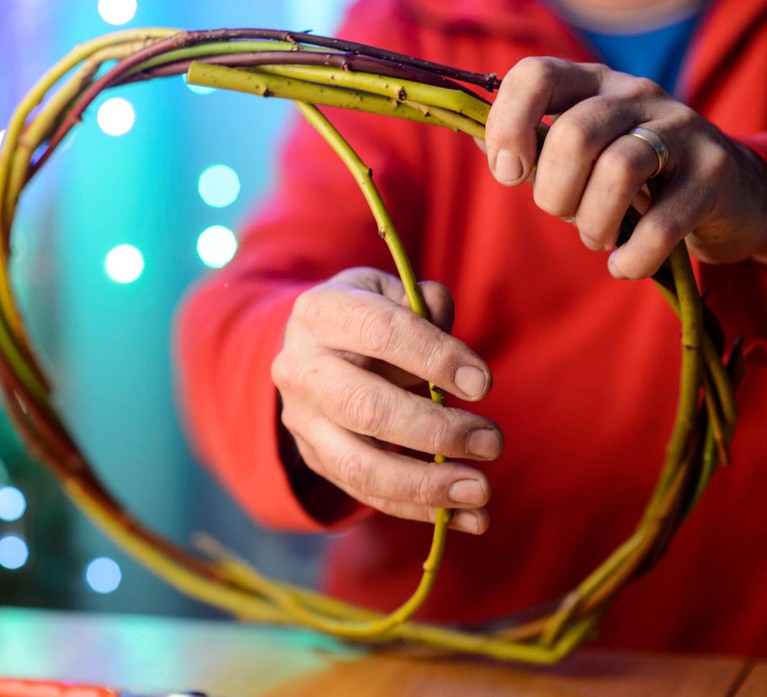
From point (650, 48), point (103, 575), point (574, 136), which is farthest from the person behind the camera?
point (103, 575)

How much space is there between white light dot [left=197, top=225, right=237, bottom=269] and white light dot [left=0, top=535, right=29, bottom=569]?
0.76 feet

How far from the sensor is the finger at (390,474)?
0.30m

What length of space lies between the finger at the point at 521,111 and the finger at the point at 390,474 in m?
0.11

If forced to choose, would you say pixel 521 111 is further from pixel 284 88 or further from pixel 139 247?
pixel 139 247

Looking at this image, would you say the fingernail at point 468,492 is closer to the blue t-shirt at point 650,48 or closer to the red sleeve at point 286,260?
the red sleeve at point 286,260

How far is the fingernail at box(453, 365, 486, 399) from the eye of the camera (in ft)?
0.94

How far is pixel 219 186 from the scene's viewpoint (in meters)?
0.40

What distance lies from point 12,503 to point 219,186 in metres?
0.25

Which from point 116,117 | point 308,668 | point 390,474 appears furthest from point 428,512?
point 116,117

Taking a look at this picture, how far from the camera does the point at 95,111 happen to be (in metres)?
0.40

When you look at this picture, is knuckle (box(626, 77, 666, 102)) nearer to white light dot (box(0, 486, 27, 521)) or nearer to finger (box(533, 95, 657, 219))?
finger (box(533, 95, 657, 219))

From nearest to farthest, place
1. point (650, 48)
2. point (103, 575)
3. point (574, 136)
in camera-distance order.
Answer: point (574, 136) < point (650, 48) < point (103, 575)

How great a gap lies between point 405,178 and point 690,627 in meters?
0.28

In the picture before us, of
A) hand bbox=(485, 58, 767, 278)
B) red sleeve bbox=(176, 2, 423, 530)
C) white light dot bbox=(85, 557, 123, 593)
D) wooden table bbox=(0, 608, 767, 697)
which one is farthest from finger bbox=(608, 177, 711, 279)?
white light dot bbox=(85, 557, 123, 593)
